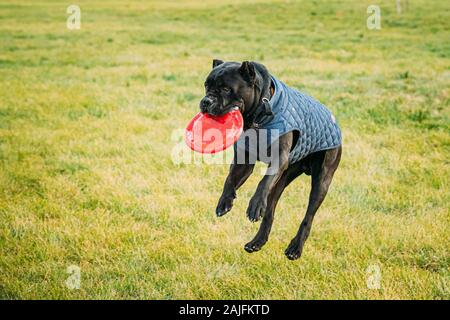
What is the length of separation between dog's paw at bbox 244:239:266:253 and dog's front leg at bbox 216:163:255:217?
57 cm

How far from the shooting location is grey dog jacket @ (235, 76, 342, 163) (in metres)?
3.92

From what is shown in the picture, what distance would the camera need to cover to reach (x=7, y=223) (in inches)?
214

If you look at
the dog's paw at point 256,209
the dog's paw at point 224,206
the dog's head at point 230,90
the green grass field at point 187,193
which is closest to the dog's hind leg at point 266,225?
the green grass field at point 187,193

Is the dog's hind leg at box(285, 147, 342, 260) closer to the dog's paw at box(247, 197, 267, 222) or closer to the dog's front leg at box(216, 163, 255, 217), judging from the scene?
the dog's front leg at box(216, 163, 255, 217)

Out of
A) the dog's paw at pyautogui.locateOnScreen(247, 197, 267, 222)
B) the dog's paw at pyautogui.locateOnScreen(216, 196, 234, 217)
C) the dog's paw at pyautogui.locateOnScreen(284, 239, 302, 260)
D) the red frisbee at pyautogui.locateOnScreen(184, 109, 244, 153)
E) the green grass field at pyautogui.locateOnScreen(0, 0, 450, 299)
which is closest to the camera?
the dog's paw at pyautogui.locateOnScreen(247, 197, 267, 222)

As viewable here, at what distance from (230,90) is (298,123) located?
1.87ft

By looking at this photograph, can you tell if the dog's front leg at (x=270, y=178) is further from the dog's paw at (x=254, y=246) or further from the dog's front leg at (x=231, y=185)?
the dog's paw at (x=254, y=246)

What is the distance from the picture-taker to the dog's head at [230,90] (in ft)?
12.9

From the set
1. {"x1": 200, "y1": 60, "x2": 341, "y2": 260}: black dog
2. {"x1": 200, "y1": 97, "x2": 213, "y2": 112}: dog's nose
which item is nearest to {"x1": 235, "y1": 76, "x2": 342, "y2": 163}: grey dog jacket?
{"x1": 200, "y1": 60, "x2": 341, "y2": 260}: black dog

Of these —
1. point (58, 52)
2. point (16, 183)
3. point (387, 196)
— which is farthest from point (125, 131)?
point (58, 52)

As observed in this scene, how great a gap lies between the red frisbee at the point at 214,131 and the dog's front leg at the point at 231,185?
0.26 metres

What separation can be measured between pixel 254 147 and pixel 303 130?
41 centimetres

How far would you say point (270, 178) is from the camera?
3885 millimetres

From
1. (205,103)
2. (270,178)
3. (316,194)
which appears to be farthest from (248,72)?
(316,194)
